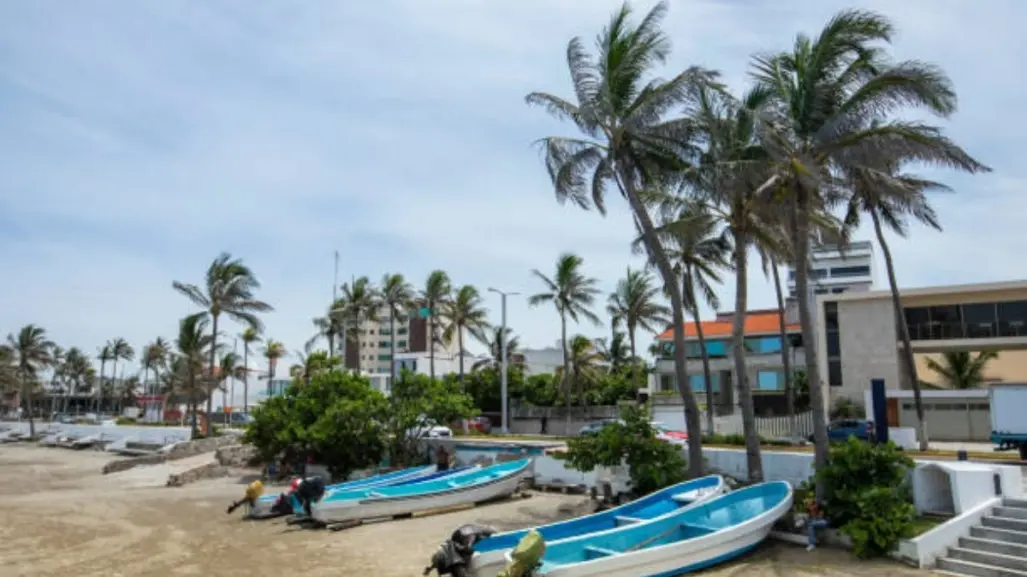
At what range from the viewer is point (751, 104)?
17.6 m

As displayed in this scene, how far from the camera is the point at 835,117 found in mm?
14703

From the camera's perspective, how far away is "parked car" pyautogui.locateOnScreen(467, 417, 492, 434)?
4732cm

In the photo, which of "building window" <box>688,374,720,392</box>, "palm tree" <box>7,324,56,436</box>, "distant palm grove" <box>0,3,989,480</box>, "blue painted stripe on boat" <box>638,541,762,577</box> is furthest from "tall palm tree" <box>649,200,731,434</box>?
"palm tree" <box>7,324,56,436</box>

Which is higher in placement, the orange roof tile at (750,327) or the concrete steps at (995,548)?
the orange roof tile at (750,327)

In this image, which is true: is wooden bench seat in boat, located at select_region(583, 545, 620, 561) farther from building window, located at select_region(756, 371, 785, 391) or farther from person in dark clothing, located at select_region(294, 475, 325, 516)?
building window, located at select_region(756, 371, 785, 391)

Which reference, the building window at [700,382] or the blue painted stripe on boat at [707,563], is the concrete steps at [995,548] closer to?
the blue painted stripe on boat at [707,563]

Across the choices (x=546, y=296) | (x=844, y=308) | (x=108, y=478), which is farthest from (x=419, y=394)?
(x=844, y=308)

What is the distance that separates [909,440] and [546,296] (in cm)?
2518

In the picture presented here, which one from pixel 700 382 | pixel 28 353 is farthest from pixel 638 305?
pixel 28 353

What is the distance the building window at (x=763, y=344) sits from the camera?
153ft

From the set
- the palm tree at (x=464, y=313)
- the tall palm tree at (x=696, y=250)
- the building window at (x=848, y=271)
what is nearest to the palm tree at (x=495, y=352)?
the palm tree at (x=464, y=313)

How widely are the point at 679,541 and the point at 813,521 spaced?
2843 mm

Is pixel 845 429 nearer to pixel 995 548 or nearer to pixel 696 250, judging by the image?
pixel 696 250

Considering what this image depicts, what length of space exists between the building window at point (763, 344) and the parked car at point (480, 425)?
1774cm
